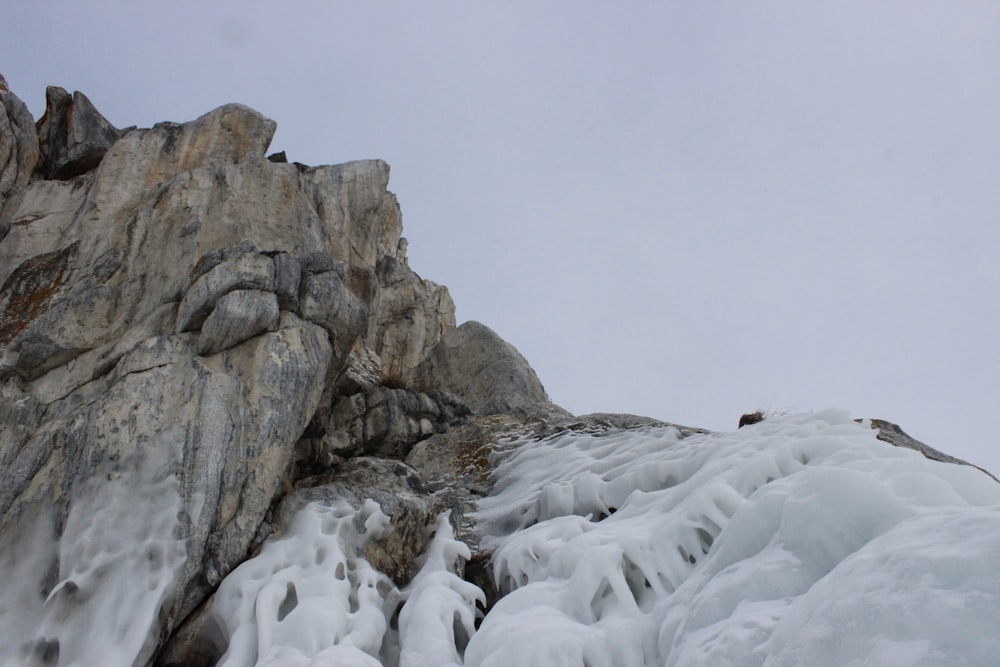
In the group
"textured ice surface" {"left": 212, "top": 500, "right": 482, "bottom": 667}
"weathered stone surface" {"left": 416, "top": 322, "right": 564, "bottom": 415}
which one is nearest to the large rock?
"weathered stone surface" {"left": 416, "top": 322, "right": 564, "bottom": 415}

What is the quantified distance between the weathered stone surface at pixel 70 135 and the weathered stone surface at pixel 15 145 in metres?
0.41

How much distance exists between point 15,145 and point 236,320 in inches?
359

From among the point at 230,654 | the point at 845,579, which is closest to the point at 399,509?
the point at 230,654

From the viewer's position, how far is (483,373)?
18.6 metres

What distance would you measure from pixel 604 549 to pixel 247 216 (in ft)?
31.3

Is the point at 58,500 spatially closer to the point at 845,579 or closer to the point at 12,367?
the point at 12,367

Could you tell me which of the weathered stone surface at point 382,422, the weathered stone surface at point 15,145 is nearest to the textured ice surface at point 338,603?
the weathered stone surface at point 382,422

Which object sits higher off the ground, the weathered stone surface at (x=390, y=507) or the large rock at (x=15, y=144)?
the large rock at (x=15, y=144)

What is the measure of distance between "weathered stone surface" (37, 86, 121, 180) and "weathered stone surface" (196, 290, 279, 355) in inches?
323

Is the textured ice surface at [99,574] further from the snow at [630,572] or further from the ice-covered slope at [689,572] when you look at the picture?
the ice-covered slope at [689,572]

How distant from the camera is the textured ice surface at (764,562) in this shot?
13.6ft

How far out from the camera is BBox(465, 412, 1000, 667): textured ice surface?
13.6 ft

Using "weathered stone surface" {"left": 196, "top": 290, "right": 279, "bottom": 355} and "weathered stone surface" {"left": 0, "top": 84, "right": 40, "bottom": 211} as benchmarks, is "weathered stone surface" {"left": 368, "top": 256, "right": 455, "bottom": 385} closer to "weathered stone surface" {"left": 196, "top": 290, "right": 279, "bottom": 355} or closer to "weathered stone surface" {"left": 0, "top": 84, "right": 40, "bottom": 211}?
"weathered stone surface" {"left": 0, "top": 84, "right": 40, "bottom": 211}

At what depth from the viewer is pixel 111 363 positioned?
1098 cm
